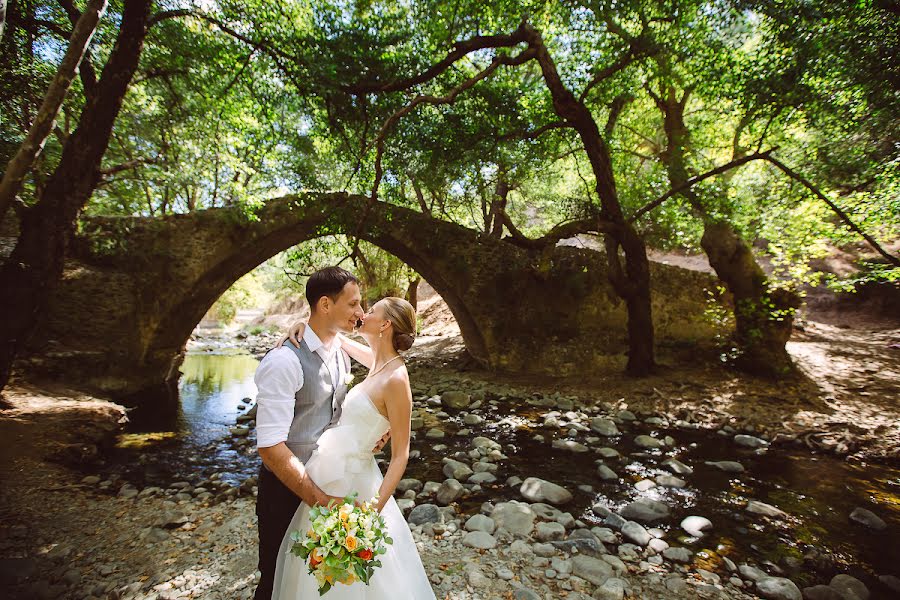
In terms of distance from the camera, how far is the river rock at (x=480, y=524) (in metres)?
A: 3.18

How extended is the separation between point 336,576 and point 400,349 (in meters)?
0.92

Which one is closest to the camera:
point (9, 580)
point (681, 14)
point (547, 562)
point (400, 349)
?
point (400, 349)

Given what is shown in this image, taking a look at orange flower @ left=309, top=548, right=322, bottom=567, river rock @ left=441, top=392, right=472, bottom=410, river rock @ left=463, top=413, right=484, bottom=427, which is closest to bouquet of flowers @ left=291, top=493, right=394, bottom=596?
orange flower @ left=309, top=548, right=322, bottom=567

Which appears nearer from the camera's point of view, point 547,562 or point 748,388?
point 547,562

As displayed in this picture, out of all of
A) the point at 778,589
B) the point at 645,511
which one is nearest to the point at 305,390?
the point at 778,589

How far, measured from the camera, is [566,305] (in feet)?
31.9

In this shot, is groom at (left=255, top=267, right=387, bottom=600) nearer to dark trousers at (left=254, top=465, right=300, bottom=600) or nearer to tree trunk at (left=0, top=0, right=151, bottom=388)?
dark trousers at (left=254, top=465, right=300, bottom=600)

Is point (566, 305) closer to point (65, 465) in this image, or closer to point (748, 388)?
point (748, 388)

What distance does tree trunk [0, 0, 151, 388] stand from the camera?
3.70 meters

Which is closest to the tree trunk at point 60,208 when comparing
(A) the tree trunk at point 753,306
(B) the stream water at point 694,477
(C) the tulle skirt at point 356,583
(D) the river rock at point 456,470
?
(B) the stream water at point 694,477

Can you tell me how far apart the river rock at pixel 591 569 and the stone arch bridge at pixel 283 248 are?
5591 millimetres

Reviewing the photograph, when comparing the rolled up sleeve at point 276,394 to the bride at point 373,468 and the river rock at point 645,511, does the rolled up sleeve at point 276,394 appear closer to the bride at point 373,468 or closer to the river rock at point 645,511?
the bride at point 373,468

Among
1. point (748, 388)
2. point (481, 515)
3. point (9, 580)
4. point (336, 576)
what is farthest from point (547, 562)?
point (748, 388)

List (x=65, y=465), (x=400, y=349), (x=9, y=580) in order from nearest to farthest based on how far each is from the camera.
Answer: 1. (x=400, y=349)
2. (x=9, y=580)
3. (x=65, y=465)
